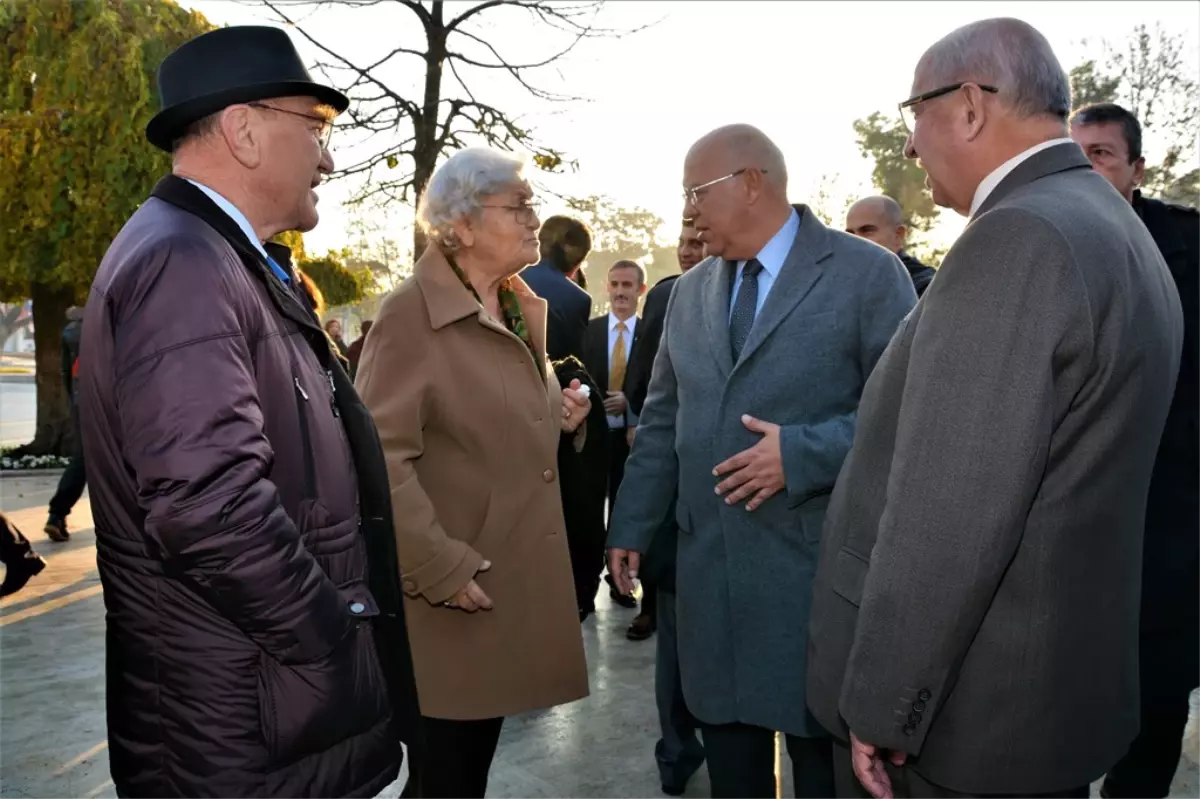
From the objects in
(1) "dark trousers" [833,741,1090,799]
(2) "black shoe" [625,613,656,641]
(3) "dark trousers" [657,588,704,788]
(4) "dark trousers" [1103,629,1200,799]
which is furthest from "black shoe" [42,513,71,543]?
(1) "dark trousers" [833,741,1090,799]

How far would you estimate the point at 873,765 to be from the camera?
1825mm

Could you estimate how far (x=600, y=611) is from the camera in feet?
21.9

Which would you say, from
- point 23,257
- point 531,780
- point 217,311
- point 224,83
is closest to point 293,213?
point 224,83

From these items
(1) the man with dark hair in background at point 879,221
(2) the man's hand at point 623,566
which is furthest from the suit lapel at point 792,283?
(1) the man with dark hair in background at point 879,221

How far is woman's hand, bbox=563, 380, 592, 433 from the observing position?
3.22 m

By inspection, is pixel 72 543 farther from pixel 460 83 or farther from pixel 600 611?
pixel 460 83

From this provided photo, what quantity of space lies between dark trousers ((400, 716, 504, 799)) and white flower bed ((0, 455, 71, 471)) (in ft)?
45.3

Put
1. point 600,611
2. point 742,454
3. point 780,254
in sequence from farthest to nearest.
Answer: point 600,611 < point 780,254 < point 742,454

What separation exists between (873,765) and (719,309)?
144 centimetres

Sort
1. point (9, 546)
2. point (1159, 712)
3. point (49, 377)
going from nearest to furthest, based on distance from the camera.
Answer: point (9, 546), point (1159, 712), point (49, 377)

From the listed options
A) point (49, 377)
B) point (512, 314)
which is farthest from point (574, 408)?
point (49, 377)

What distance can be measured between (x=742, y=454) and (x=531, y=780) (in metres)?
2.04

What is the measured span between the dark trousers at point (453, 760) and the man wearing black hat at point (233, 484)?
78 centimetres

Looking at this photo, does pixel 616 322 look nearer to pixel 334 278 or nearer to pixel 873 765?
pixel 873 765
